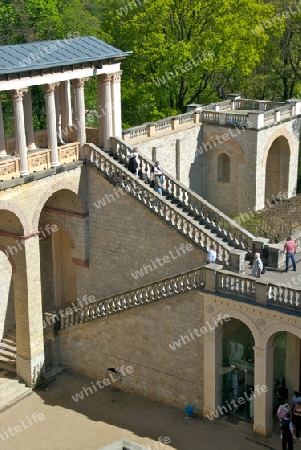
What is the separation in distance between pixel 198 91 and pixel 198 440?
1156 inches

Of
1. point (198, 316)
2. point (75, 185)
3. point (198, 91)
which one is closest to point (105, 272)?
point (75, 185)

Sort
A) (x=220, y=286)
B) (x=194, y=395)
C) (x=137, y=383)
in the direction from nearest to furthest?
1. (x=220, y=286)
2. (x=194, y=395)
3. (x=137, y=383)

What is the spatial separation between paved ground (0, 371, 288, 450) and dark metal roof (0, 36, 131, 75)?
1341 cm

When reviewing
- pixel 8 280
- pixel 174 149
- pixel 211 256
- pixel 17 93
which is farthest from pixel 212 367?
pixel 174 149

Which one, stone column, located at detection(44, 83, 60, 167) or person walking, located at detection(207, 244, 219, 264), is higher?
stone column, located at detection(44, 83, 60, 167)

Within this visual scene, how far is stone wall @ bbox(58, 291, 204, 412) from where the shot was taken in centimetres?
2794

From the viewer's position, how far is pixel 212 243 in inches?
1096

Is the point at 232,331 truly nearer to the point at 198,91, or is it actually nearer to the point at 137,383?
the point at 137,383

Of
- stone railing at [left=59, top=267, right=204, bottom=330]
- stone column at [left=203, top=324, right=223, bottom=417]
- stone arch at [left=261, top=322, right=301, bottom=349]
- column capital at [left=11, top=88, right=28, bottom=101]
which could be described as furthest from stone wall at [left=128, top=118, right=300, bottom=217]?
stone arch at [left=261, top=322, right=301, bottom=349]

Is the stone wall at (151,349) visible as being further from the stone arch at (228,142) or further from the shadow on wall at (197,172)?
the stone arch at (228,142)

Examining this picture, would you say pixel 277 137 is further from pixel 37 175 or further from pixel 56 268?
pixel 37 175

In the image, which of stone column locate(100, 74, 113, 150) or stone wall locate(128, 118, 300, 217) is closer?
stone column locate(100, 74, 113, 150)

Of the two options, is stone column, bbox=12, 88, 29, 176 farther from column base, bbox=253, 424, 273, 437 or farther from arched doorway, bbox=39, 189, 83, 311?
column base, bbox=253, 424, 273, 437

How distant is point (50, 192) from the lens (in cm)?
2984
